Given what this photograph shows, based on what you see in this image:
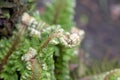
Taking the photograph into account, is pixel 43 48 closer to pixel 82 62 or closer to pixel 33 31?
pixel 33 31

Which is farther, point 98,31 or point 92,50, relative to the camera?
point 98,31

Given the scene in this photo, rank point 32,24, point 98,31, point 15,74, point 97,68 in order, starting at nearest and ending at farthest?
point 15,74
point 32,24
point 97,68
point 98,31

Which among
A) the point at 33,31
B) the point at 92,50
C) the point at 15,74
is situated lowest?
the point at 92,50

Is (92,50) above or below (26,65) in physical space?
below

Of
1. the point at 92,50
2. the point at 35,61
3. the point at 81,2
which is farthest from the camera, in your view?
the point at 81,2

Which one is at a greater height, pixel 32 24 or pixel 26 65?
pixel 32 24

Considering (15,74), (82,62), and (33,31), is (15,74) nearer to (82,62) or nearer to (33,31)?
(33,31)

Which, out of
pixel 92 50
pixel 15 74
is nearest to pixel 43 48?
pixel 15 74

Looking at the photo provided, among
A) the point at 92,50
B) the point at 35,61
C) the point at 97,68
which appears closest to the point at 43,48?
the point at 35,61

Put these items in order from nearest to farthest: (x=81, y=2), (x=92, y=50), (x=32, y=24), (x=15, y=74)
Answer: (x=15, y=74) → (x=32, y=24) → (x=92, y=50) → (x=81, y=2)
